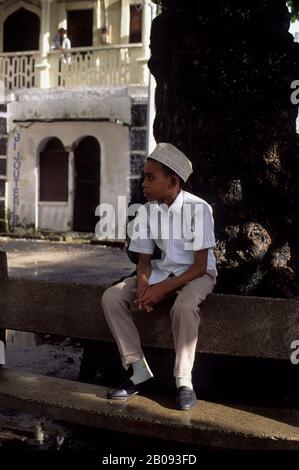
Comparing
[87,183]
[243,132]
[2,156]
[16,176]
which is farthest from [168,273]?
[2,156]

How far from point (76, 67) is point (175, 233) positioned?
1443cm

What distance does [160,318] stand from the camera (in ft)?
10.3

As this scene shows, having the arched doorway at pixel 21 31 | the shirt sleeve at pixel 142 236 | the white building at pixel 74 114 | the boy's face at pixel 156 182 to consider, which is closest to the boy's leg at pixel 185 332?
the shirt sleeve at pixel 142 236

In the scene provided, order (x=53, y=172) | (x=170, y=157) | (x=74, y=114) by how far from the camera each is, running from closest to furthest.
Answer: (x=170, y=157), (x=74, y=114), (x=53, y=172)

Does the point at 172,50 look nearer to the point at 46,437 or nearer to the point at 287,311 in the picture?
the point at 287,311

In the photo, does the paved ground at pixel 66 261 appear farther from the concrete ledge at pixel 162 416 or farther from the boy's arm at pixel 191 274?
the boy's arm at pixel 191 274

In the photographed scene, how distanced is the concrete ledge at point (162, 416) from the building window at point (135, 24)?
15.1m

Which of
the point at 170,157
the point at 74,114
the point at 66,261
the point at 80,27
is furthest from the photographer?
the point at 80,27

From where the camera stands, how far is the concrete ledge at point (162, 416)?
8.49 ft

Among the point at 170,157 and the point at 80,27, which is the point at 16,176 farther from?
the point at 170,157

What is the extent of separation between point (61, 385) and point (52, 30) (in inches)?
641

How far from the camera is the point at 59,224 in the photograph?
670 inches

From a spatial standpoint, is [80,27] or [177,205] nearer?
[177,205]

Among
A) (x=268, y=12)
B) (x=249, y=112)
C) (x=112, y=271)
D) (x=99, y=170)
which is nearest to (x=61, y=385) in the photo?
(x=249, y=112)
